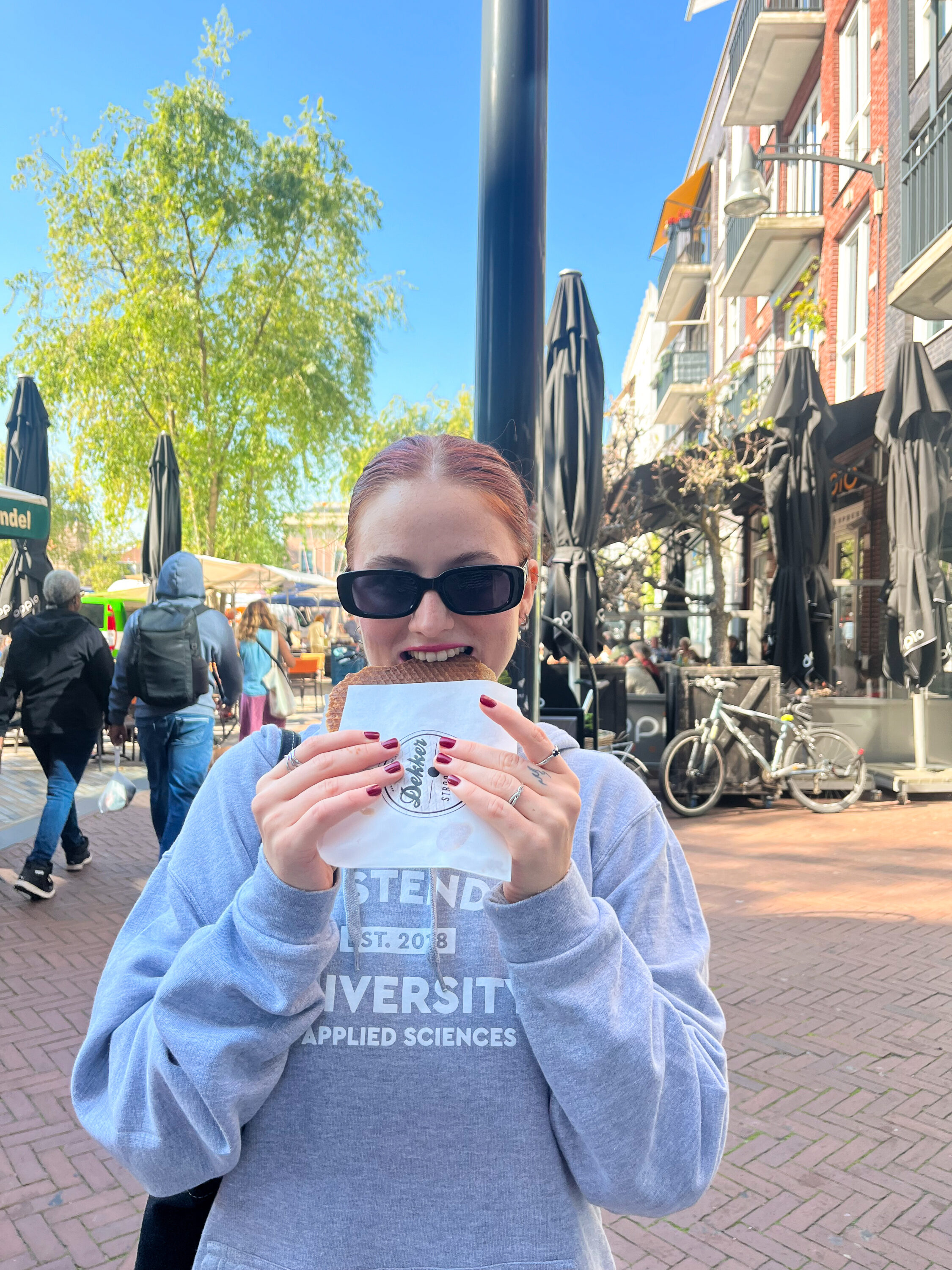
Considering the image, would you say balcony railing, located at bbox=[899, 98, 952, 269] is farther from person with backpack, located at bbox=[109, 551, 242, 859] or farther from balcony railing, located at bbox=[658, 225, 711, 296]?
balcony railing, located at bbox=[658, 225, 711, 296]

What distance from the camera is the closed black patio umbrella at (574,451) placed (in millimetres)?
7887

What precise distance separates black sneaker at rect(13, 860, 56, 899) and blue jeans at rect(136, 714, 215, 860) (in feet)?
2.81

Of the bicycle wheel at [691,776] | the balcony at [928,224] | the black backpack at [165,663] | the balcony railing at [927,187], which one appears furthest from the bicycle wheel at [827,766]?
the black backpack at [165,663]

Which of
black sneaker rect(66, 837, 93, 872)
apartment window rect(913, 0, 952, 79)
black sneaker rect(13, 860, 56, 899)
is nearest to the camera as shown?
black sneaker rect(13, 860, 56, 899)

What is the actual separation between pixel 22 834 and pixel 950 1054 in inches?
271

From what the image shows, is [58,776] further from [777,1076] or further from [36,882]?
[777,1076]

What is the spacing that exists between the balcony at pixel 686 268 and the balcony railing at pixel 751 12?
6466 mm

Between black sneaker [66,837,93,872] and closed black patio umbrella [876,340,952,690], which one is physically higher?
closed black patio umbrella [876,340,952,690]

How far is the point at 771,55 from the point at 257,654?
1528cm

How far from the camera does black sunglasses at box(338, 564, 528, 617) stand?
117 cm

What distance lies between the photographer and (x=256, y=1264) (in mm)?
991

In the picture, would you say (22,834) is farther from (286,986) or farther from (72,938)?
(286,986)

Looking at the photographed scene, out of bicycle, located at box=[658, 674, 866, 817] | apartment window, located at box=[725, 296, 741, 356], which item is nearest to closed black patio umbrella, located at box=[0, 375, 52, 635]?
bicycle, located at box=[658, 674, 866, 817]

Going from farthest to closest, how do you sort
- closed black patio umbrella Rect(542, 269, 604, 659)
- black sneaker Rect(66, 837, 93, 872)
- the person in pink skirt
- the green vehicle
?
1. the green vehicle
2. the person in pink skirt
3. closed black patio umbrella Rect(542, 269, 604, 659)
4. black sneaker Rect(66, 837, 93, 872)
